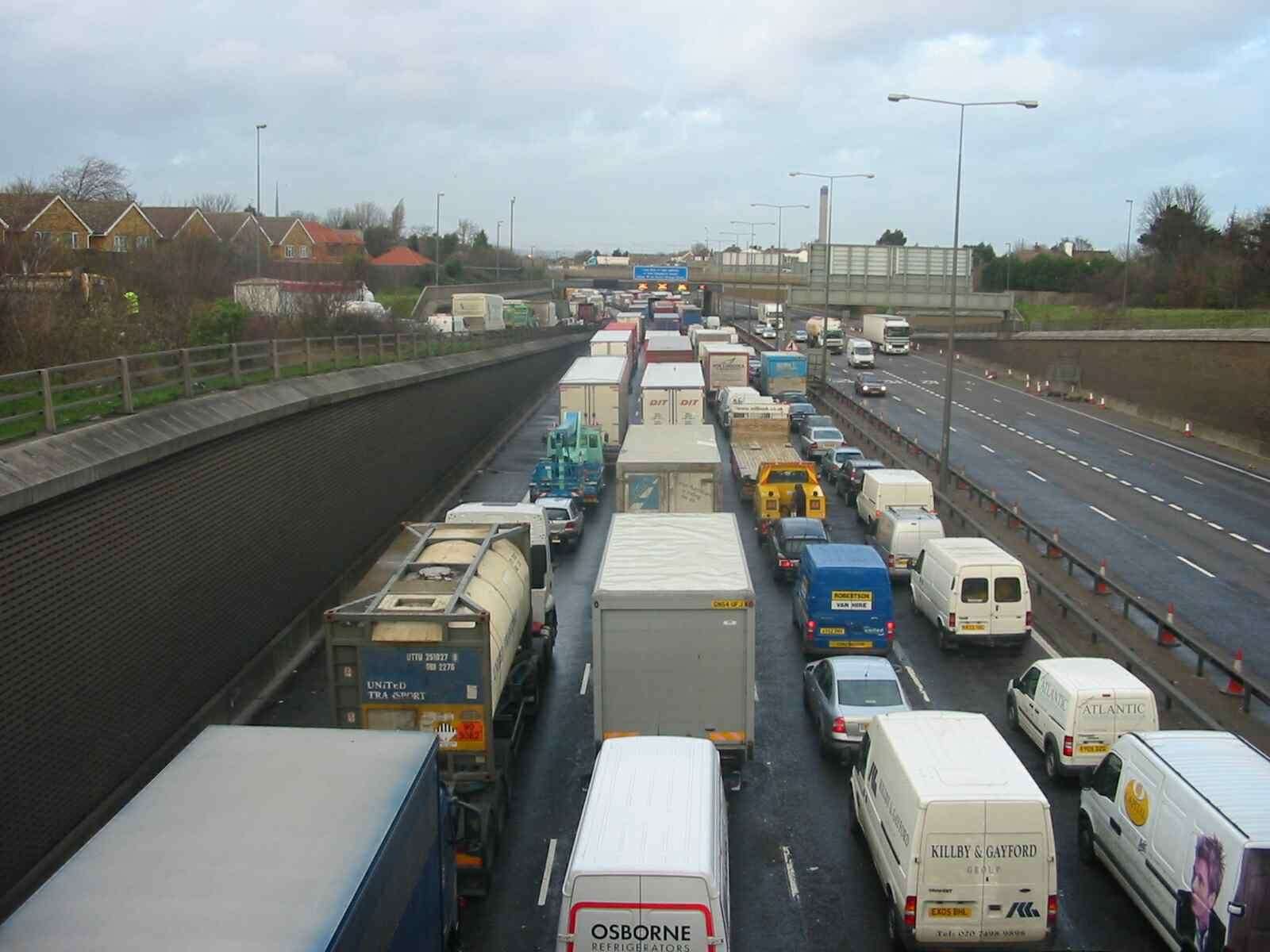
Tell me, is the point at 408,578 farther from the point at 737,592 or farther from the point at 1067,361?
A: the point at 1067,361

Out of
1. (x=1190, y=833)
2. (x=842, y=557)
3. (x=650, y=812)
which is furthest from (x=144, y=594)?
(x=1190, y=833)

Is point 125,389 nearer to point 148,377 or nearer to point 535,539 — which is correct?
point 148,377

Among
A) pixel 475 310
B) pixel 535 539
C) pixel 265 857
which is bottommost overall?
pixel 535 539

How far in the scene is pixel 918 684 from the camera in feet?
64.4

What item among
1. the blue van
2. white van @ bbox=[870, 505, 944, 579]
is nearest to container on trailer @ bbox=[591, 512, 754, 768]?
the blue van

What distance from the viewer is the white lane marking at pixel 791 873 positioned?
1277 cm

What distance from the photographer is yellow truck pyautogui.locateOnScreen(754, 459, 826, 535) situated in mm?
29391

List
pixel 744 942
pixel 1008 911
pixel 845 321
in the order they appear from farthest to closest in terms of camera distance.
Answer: pixel 845 321 → pixel 744 942 → pixel 1008 911

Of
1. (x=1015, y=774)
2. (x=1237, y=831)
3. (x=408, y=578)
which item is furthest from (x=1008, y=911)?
(x=408, y=578)

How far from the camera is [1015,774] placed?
11180 millimetres

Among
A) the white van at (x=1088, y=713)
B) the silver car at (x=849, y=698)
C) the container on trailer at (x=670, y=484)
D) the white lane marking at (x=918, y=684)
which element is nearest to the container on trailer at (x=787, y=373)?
the container on trailer at (x=670, y=484)

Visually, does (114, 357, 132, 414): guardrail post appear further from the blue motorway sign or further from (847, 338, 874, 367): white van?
the blue motorway sign

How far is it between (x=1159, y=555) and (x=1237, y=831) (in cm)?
2054

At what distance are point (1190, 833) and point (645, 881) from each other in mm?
5134
